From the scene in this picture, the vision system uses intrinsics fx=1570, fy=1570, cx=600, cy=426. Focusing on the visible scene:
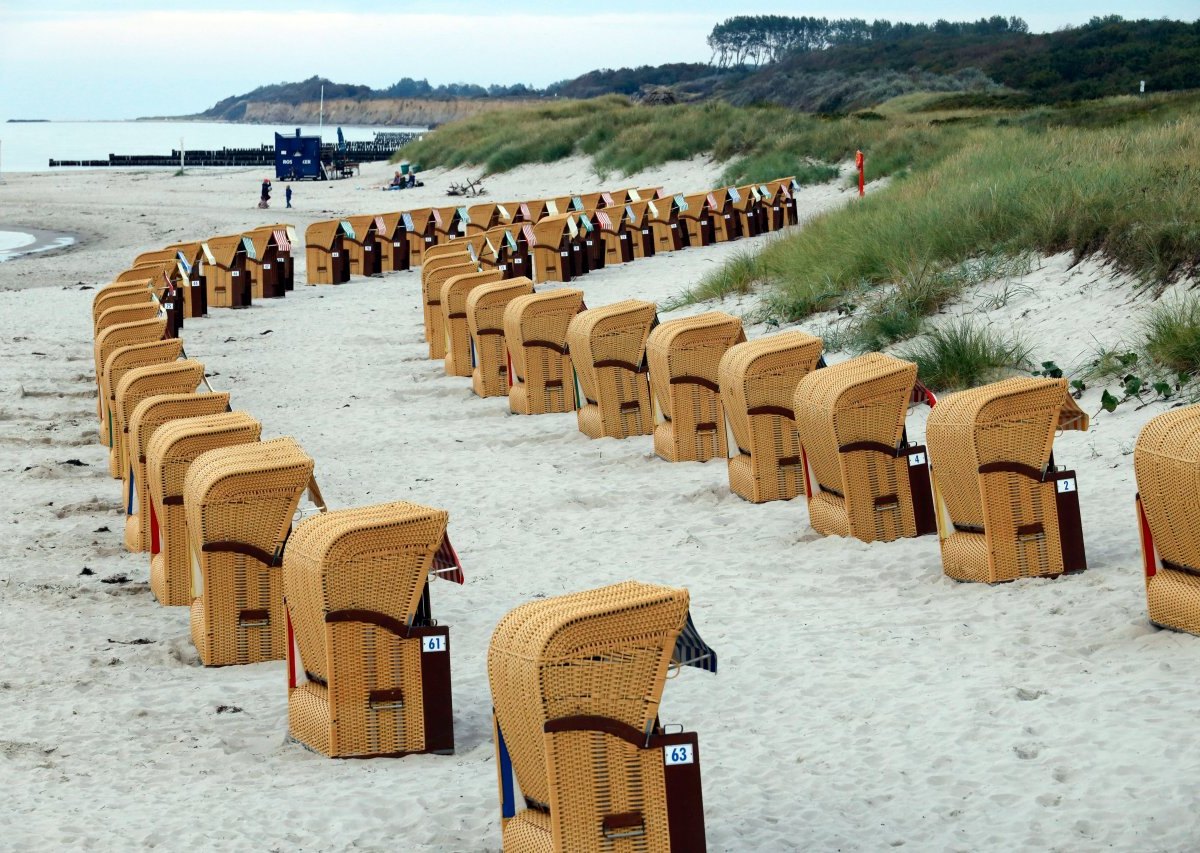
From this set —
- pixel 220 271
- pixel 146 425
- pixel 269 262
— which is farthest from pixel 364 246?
pixel 146 425

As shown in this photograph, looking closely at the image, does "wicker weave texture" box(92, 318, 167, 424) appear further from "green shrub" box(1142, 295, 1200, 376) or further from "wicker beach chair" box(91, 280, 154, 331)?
"green shrub" box(1142, 295, 1200, 376)

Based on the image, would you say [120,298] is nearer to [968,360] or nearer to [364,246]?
[364,246]

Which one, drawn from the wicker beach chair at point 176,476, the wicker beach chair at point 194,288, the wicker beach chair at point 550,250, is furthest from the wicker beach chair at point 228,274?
the wicker beach chair at point 176,476

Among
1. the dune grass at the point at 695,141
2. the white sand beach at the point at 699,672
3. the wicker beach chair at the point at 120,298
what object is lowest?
the white sand beach at the point at 699,672

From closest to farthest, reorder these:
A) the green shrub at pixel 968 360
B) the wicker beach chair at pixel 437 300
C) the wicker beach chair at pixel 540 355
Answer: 1. the green shrub at pixel 968 360
2. the wicker beach chair at pixel 540 355
3. the wicker beach chair at pixel 437 300

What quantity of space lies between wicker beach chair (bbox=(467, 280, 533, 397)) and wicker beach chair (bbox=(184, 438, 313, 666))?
7.49 meters

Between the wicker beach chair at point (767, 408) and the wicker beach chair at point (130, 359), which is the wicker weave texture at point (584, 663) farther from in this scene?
the wicker beach chair at point (130, 359)

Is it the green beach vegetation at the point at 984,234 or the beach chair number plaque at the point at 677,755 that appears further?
the green beach vegetation at the point at 984,234

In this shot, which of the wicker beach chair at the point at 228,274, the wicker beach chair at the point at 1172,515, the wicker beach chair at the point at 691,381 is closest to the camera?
the wicker beach chair at the point at 1172,515

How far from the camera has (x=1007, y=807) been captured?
230 inches

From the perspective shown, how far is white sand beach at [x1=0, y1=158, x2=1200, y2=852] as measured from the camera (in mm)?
5969

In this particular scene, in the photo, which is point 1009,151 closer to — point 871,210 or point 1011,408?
point 871,210

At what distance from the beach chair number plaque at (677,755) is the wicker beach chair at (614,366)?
26.4 ft

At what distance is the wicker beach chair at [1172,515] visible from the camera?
7082mm
